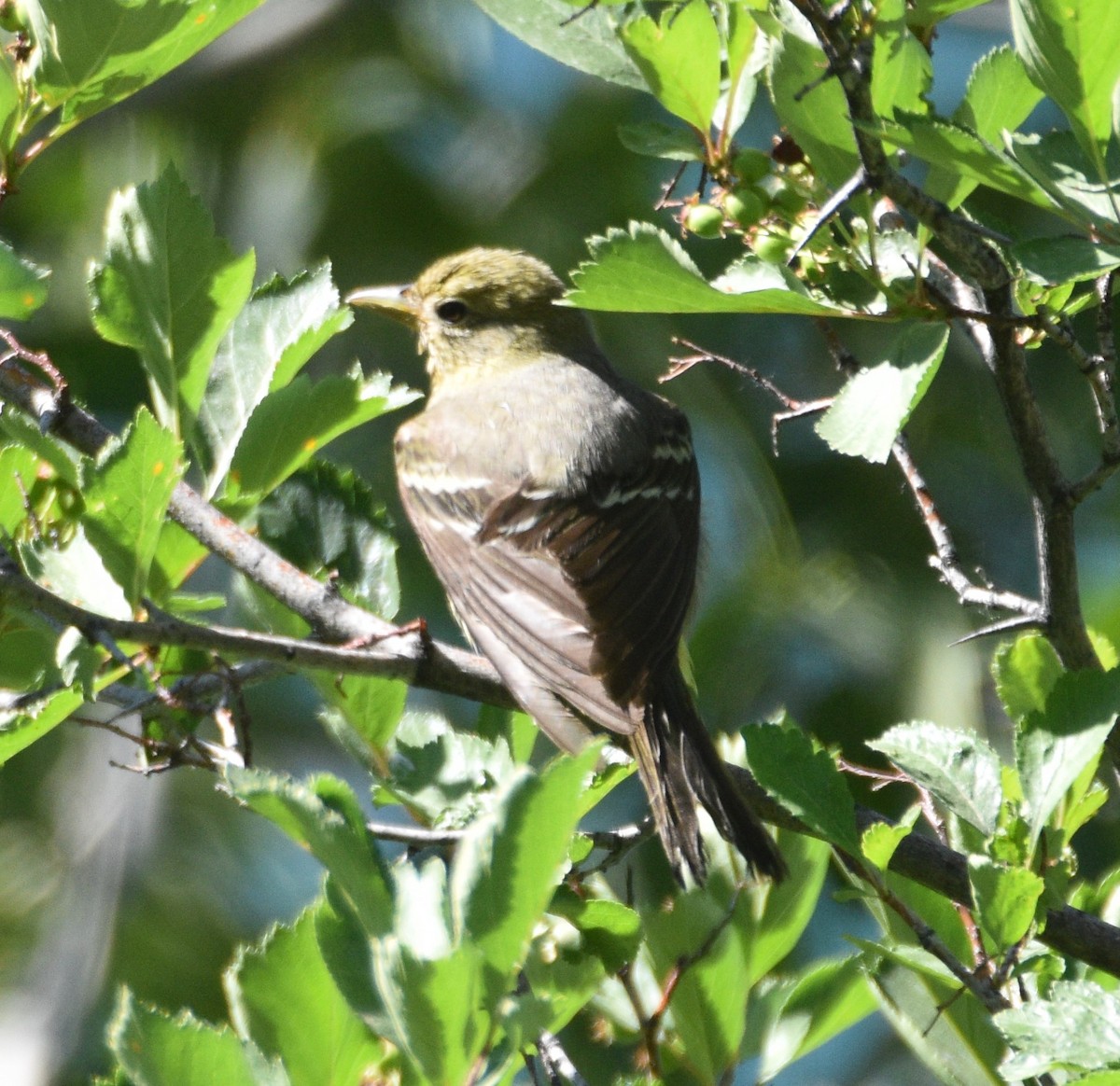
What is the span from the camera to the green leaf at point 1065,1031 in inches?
67.9

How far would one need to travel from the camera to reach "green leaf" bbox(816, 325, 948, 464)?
208cm

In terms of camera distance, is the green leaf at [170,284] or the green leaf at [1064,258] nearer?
the green leaf at [1064,258]

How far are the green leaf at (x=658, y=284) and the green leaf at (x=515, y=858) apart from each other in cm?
89

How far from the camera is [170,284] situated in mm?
2498

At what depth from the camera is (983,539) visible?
6.06 m

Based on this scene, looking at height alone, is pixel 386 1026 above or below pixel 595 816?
above

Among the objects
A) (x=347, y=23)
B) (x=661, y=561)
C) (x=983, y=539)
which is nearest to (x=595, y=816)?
(x=983, y=539)

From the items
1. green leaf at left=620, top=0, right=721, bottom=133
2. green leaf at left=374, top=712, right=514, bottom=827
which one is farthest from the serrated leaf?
green leaf at left=620, top=0, right=721, bottom=133

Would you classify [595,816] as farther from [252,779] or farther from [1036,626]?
[252,779]

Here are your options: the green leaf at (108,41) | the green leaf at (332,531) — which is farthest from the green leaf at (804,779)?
the green leaf at (108,41)

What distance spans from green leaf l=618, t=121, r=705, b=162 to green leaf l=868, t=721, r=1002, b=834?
986mm

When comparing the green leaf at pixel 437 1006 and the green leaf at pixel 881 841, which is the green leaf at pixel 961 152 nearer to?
the green leaf at pixel 881 841

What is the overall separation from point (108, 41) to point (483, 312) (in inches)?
96.9

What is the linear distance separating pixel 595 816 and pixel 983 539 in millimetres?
2118
